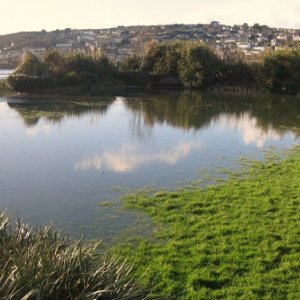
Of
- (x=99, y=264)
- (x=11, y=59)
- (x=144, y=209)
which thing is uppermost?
(x=11, y=59)

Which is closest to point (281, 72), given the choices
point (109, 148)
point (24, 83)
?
point (24, 83)

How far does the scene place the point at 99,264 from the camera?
14.6 feet

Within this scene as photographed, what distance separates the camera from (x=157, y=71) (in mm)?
45188

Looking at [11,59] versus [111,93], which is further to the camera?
[11,59]

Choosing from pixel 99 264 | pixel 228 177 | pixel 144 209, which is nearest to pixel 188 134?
pixel 228 177

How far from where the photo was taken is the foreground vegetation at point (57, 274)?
3.63 m

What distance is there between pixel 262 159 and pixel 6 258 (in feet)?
38.5

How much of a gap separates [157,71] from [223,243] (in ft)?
127

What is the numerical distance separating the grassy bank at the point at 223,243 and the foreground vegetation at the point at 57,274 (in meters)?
1.94

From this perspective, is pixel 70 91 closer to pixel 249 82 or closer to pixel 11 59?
pixel 249 82

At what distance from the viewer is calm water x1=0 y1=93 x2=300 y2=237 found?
32.7ft

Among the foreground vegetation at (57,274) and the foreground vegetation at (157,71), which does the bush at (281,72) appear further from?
the foreground vegetation at (57,274)

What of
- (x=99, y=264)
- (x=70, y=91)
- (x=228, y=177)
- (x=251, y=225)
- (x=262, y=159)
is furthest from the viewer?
(x=70, y=91)

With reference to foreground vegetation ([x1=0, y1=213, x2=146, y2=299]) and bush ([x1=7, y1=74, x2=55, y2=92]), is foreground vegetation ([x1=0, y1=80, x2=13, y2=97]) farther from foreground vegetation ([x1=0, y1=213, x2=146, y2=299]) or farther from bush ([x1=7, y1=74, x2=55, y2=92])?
foreground vegetation ([x1=0, y1=213, x2=146, y2=299])
